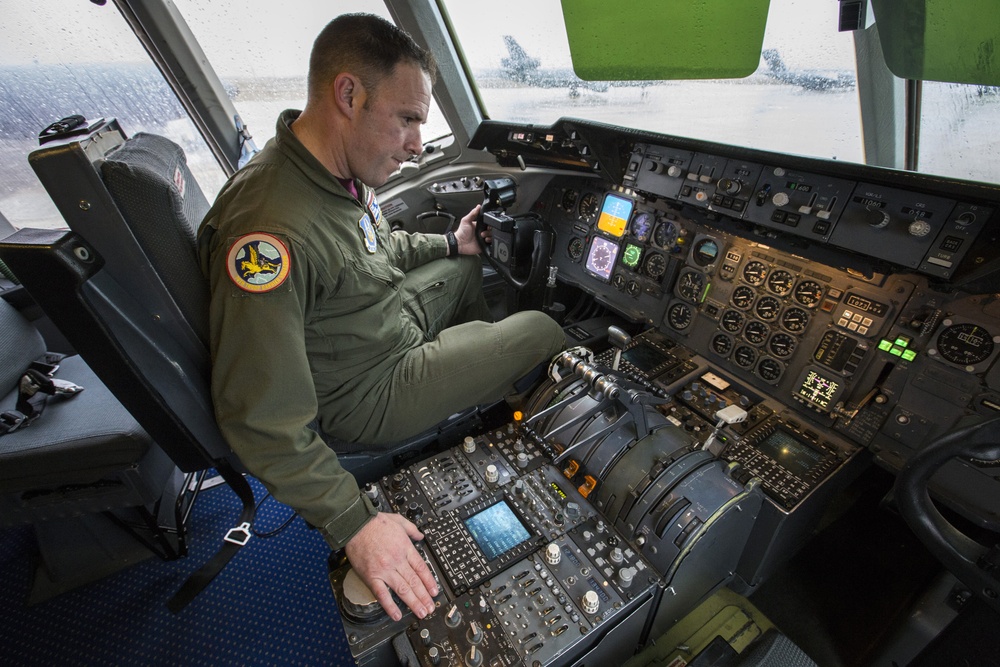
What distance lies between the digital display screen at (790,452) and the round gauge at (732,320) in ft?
1.52

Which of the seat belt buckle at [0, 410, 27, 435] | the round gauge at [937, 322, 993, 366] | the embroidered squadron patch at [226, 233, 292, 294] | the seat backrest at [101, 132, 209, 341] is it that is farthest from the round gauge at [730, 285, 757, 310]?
the seat belt buckle at [0, 410, 27, 435]

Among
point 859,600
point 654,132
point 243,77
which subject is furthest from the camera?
point 243,77

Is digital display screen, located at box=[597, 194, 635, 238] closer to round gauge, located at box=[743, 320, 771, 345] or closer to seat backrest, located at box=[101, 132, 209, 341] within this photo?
round gauge, located at box=[743, 320, 771, 345]

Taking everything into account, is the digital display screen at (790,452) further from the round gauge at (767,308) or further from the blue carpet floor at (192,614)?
the blue carpet floor at (192,614)

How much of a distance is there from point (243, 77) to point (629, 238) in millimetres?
2475

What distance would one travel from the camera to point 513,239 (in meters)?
1.96

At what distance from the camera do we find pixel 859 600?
174cm

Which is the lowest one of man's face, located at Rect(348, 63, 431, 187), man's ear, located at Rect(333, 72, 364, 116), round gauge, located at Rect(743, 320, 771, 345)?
round gauge, located at Rect(743, 320, 771, 345)

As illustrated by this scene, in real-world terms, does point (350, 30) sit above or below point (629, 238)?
above

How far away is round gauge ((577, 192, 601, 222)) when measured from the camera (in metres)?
2.49

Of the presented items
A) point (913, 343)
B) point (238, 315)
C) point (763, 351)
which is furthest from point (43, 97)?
point (913, 343)

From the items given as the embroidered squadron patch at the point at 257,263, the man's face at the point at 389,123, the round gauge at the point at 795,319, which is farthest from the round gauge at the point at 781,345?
the embroidered squadron patch at the point at 257,263

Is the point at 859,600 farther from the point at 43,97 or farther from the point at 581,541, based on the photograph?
the point at 43,97

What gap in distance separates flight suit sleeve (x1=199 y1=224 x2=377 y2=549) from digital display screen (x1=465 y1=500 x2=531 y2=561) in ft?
1.08
